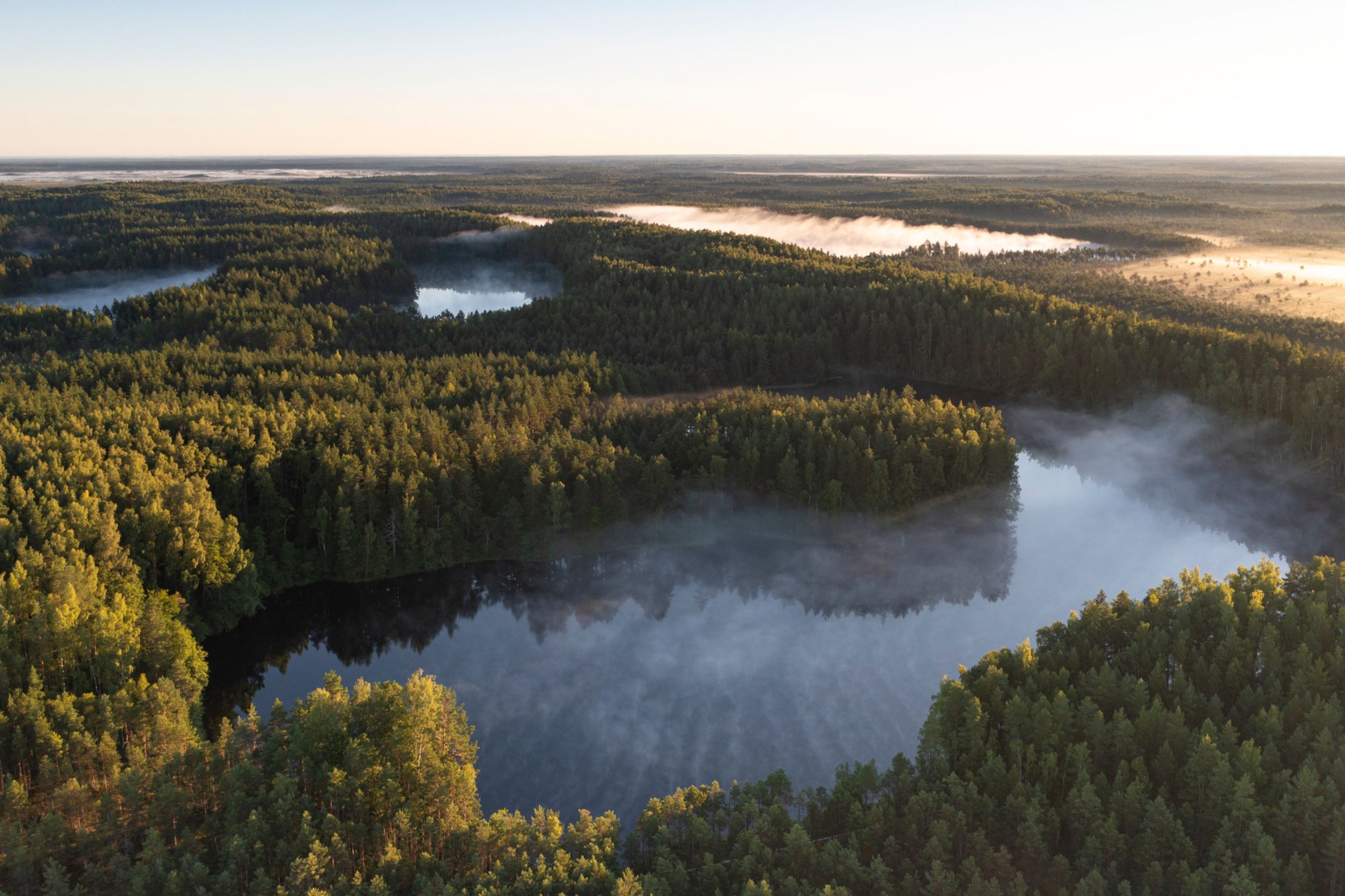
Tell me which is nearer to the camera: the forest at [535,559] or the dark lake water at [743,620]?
the forest at [535,559]

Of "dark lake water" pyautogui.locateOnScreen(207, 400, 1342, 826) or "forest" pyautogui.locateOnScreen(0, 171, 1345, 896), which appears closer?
"forest" pyautogui.locateOnScreen(0, 171, 1345, 896)

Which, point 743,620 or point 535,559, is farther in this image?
point 535,559

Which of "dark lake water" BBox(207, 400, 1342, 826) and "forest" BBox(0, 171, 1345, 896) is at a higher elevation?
"forest" BBox(0, 171, 1345, 896)

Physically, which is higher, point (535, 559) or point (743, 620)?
point (535, 559)

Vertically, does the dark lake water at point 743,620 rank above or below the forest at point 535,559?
below
